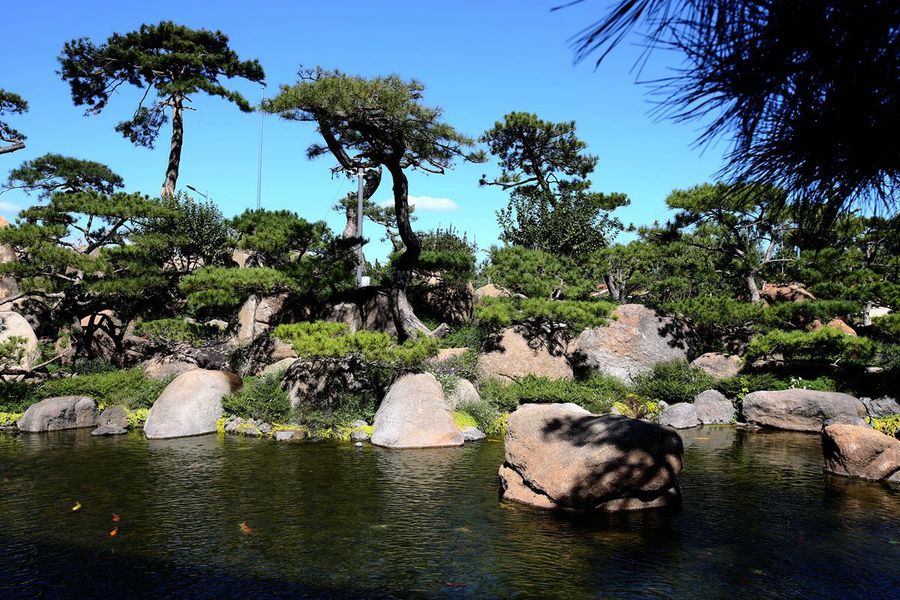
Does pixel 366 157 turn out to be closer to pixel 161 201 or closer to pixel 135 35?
pixel 161 201

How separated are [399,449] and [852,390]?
41.9 feet

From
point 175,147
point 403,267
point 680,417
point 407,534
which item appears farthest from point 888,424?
point 175,147

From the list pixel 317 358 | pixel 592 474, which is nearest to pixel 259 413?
pixel 317 358

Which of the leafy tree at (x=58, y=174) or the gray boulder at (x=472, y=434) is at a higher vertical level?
the leafy tree at (x=58, y=174)

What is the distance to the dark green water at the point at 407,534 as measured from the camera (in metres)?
7.10

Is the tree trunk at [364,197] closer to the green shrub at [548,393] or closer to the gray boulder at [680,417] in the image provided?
the green shrub at [548,393]

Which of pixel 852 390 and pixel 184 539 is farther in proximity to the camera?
pixel 852 390

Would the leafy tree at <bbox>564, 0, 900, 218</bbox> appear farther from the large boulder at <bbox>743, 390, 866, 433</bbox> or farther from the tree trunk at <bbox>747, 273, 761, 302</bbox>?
the tree trunk at <bbox>747, 273, 761, 302</bbox>

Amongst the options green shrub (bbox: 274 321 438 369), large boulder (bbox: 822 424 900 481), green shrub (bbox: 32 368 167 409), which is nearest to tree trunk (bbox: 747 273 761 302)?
large boulder (bbox: 822 424 900 481)

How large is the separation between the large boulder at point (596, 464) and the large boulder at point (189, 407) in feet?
30.3

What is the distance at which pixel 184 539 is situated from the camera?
8.52 m

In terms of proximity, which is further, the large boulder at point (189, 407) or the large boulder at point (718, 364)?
the large boulder at point (718, 364)

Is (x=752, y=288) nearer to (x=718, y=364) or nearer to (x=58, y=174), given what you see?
(x=718, y=364)

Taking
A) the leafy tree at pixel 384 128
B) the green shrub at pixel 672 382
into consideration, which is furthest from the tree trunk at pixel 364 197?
the green shrub at pixel 672 382
